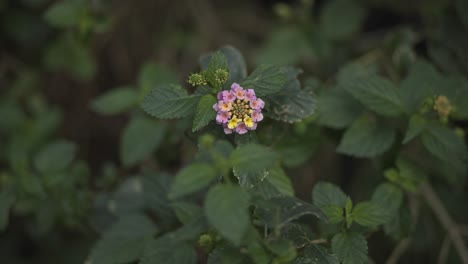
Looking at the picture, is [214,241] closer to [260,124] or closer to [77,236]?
[260,124]

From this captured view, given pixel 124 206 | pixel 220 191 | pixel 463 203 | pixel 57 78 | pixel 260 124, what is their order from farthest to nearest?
pixel 57 78
pixel 463 203
pixel 124 206
pixel 260 124
pixel 220 191

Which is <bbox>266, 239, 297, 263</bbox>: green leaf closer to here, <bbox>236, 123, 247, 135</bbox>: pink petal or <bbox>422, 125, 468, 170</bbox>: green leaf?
<bbox>236, 123, 247, 135</bbox>: pink petal

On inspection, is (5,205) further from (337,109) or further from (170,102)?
(337,109)

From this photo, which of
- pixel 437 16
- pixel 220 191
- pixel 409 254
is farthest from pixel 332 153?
pixel 220 191

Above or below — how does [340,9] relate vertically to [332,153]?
above

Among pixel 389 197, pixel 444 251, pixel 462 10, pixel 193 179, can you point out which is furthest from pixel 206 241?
pixel 462 10

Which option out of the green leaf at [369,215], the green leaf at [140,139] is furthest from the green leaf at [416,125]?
the green leaf at [140,139]
